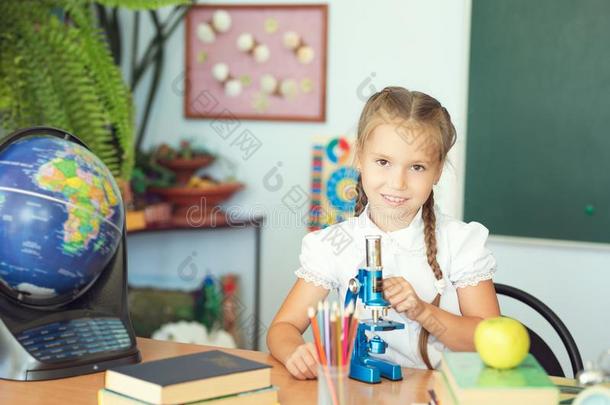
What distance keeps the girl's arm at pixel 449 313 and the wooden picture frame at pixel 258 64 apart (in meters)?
1.87

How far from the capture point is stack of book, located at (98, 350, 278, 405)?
117cm

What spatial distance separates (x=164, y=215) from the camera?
11.2ft

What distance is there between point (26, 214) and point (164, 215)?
78.2 inches

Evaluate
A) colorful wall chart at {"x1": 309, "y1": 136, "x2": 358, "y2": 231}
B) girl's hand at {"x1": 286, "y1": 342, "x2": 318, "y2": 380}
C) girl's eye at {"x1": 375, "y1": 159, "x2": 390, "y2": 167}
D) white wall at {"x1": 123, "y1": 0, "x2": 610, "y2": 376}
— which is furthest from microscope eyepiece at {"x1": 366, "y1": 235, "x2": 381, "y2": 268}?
colorful wall chart at {"x1": 309, "y1": 136, "x2": 358, "y2": 231}

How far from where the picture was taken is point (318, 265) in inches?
68.8

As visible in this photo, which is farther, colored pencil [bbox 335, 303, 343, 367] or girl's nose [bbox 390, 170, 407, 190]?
girl's nose [bbox 390, 170, 407, 190]

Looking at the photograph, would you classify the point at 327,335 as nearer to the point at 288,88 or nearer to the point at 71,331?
the point at 71,331

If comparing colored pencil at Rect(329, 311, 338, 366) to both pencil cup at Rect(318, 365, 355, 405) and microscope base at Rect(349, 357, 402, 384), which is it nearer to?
pencil cup at Rect(318, 365, 355, 405)

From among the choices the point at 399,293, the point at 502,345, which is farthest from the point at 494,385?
the point at 399,293

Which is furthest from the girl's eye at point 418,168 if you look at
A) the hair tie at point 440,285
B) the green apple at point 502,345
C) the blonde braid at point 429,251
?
the green apple at point 502,345

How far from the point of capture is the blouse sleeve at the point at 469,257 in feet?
5.55

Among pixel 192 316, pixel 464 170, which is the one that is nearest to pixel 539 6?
pixel 464 170

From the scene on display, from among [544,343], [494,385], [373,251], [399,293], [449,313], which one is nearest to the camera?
[494,385]

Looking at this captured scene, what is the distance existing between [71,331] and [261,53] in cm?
216
